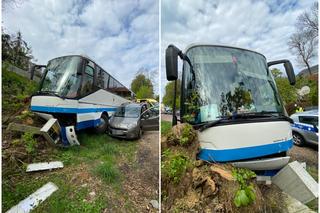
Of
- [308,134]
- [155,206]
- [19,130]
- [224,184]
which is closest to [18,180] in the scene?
[19,130]

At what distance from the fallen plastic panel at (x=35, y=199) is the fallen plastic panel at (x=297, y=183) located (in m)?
2.27

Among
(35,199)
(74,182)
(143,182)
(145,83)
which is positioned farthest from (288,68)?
(35,199)

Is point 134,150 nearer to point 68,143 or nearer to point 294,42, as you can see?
point 68,143

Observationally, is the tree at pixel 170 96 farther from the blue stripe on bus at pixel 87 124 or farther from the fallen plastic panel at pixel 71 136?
the blue stripe on bus at pixel 87 124

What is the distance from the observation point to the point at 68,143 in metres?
3.17

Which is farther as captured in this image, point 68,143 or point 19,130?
point 68,143

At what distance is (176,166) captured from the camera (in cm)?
165

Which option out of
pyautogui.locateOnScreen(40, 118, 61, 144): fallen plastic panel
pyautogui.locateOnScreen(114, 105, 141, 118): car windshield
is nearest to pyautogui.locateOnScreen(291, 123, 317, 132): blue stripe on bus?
pyautogui.locateOnScreen(114, 105, 141, 118): car windshield

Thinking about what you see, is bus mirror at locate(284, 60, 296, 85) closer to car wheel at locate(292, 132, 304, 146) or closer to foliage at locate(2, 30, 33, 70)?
car wheel at locate(292, 132, 304, 146)

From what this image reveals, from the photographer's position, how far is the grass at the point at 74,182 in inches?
70.2

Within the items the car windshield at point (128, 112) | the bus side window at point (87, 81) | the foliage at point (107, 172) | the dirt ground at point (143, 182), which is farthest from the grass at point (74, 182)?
the car windshield at point (128, 112)

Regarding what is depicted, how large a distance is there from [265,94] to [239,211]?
1.29 m

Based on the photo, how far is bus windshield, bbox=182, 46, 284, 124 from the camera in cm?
183

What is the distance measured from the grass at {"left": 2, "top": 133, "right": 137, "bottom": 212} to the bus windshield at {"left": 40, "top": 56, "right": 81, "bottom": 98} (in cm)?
105
